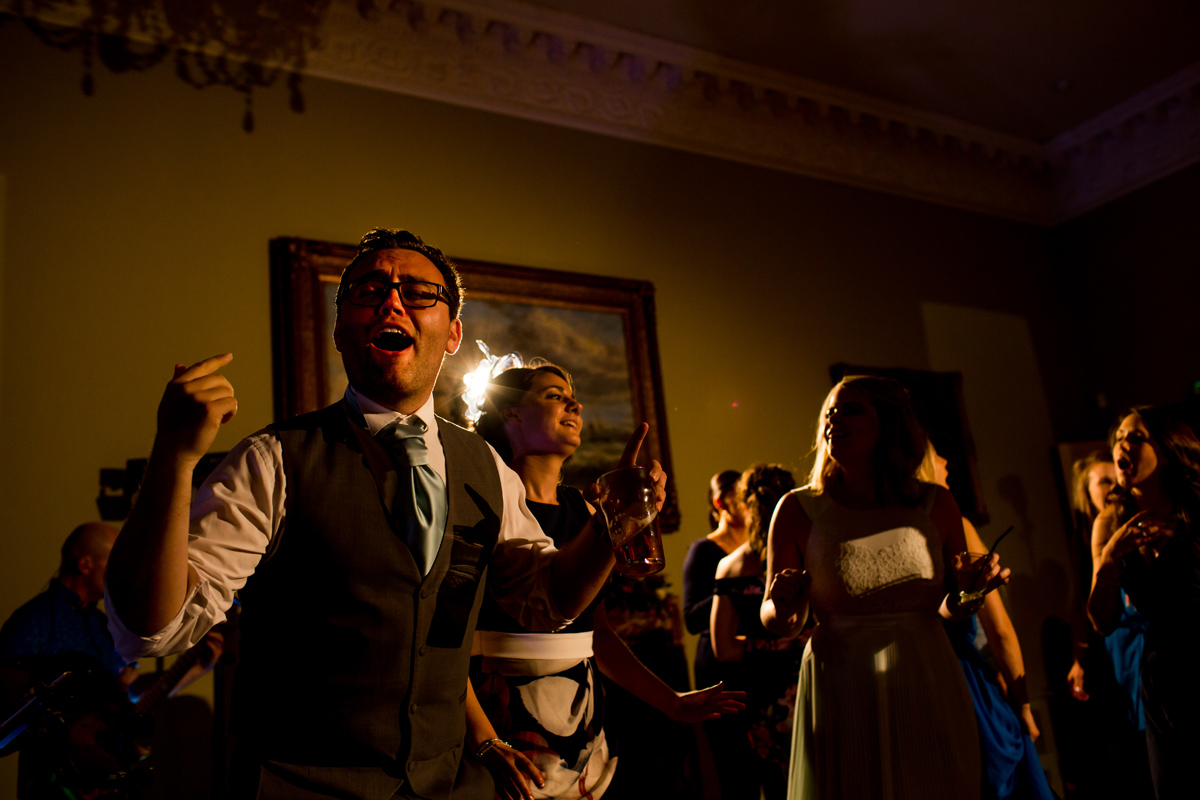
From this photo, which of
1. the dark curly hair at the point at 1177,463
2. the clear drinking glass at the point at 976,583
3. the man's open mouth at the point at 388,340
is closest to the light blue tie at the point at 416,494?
the man's open mouth at the point at 388,340

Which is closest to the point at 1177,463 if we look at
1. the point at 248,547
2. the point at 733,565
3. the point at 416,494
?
the point at 733,565

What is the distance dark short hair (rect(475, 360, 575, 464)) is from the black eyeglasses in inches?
40.2

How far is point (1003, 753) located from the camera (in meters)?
2.85

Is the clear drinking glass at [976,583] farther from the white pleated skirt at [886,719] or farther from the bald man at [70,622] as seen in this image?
the bald man at [70,622]

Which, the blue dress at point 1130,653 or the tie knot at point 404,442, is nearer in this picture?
the tie knot at point 404,442

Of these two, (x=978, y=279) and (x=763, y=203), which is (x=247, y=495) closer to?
(x=763, y=203)

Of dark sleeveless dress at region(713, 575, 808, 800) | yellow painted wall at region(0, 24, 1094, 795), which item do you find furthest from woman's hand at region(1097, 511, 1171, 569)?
yellow painted wall at region(0, 24, 1094, 795)

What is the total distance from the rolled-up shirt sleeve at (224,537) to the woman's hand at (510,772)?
543mm

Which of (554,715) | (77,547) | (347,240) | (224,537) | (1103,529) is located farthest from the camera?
(347,240)

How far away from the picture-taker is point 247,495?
122cm

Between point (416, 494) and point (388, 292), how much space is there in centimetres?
36

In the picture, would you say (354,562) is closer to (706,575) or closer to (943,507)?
(943,507)

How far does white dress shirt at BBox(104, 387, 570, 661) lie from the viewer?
1.11 meters

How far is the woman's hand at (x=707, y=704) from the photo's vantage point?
1723 mm
